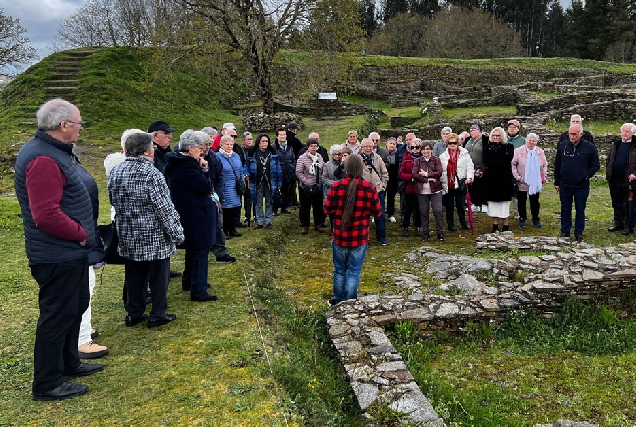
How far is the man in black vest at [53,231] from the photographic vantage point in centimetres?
354

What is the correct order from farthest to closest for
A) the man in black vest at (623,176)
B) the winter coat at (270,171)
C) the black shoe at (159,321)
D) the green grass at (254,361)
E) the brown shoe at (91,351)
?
1. the winter coat at (270,171)
2. the man in black vest at (623,176)
3. the black shoe at (159,321)
4. the brown shoe at (91,351)
5. the green grass at (254,361)

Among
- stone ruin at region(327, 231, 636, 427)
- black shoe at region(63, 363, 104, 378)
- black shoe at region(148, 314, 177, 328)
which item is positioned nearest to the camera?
black shoe at region(63, 363, 104, 378)

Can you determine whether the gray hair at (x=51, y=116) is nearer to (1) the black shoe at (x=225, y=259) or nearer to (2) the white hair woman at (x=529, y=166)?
(1) the black shoe at (x=225, y=259)

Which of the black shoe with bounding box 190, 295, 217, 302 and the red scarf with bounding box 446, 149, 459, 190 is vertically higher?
the red scarf with bounding box 446, 149, 459, 190

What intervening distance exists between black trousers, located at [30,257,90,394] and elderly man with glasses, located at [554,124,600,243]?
8398mm

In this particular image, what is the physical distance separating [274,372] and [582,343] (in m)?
3.84

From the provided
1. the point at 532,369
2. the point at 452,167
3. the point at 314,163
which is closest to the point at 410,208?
the point at 452,167

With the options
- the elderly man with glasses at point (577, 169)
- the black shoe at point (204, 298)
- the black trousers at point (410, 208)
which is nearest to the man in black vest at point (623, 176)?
the elderly man with glasses at point (577, 169)

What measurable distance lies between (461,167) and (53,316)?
25.9 ft

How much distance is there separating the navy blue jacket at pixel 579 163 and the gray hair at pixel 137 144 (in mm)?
7621

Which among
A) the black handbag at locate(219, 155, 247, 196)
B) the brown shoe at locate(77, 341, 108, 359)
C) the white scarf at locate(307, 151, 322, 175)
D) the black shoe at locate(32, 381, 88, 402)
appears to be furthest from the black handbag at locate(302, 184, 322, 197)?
the black shoe at locate(32, 381, 88, 402)

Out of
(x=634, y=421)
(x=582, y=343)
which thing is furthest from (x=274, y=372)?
(x=582, y=343)

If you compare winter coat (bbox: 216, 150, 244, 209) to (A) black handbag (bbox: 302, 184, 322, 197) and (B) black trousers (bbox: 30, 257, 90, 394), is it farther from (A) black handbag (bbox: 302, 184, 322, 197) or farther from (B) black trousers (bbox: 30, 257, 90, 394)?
(B) black trousers (bbox: 30, 257, 90, 394)

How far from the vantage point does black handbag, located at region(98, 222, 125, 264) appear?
15.7ft
